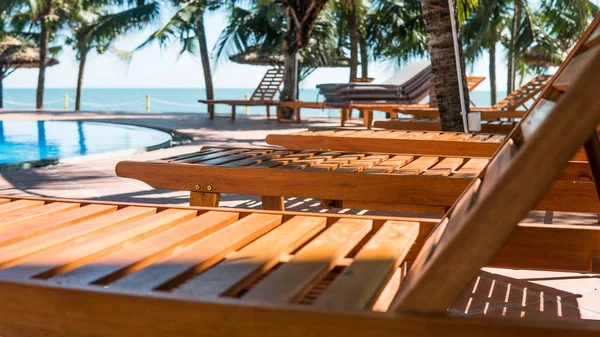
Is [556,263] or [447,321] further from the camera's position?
[556,263]

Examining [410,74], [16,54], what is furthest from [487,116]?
[16,54]

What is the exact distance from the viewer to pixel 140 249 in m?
1.51

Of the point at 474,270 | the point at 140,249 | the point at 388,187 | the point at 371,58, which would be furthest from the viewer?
the point at 371,58

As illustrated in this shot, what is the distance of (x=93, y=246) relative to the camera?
154 centimetres

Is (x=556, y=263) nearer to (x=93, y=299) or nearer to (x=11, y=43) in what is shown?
(x=93, y=299)

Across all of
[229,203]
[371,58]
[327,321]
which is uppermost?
[371,58]

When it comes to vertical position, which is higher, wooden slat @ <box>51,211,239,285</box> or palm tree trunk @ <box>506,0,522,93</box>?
palm tree trunk @ <box>506,0,522,93</box>

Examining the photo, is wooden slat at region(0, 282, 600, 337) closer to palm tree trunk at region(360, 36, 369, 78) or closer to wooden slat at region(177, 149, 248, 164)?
wooden slat at region(177, 149, 248, 164)

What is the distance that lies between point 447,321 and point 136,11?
62.3 ft

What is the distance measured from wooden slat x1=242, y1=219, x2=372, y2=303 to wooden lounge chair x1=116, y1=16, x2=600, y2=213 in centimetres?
66

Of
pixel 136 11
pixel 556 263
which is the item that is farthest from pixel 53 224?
pixel 136 11

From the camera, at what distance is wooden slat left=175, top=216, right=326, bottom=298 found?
1.22 metres

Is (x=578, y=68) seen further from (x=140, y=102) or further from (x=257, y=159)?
(x=140, y=102)

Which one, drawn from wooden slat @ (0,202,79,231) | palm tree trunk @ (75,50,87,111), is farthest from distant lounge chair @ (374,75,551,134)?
palm tree trunk @ (75,50,87,111)
